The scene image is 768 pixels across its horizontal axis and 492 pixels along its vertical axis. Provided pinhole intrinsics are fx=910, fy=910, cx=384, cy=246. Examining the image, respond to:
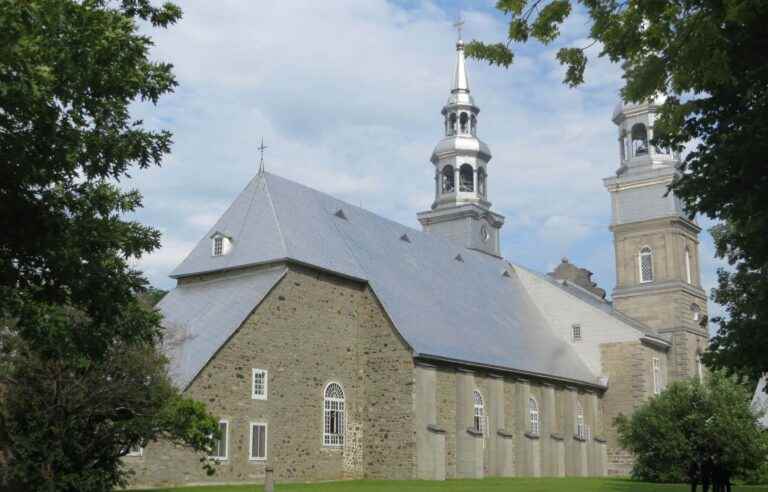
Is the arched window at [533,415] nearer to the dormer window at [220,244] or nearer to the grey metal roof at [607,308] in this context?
the grey metal roof at [607,308]

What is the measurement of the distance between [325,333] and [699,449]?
13997 mm

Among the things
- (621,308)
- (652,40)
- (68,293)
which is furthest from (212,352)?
(621,308)

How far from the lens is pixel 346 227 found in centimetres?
3847

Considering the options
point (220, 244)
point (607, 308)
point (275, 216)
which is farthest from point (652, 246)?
point (220, 244)

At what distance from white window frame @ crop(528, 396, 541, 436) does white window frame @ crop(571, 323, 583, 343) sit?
28.9 ft

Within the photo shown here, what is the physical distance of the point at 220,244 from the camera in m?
35.3

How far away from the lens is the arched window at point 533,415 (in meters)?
40.7

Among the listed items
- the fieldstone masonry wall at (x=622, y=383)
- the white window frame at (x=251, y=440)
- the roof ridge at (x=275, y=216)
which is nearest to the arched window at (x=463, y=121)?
the fieldstone masonry wall at (x=622, y=383)

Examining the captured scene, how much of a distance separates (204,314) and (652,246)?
94.9 feet

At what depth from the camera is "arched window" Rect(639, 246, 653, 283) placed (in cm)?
5106

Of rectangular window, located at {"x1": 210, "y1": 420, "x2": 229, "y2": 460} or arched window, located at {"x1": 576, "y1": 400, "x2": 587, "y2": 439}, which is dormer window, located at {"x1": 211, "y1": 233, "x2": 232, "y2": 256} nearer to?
rectangular window, located at {"x1": 210, "y1": 420, "x2": 229, "y2": 460}

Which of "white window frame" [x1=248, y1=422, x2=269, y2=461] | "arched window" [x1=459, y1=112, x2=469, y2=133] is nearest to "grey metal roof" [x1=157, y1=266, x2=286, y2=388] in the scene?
"white window frame" [x1=248, y1=422, x2=269, y2=461]

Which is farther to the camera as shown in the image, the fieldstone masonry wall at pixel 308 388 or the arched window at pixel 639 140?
the arched window at pixel 639 140

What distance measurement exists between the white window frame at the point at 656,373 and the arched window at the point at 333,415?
20884 mm
